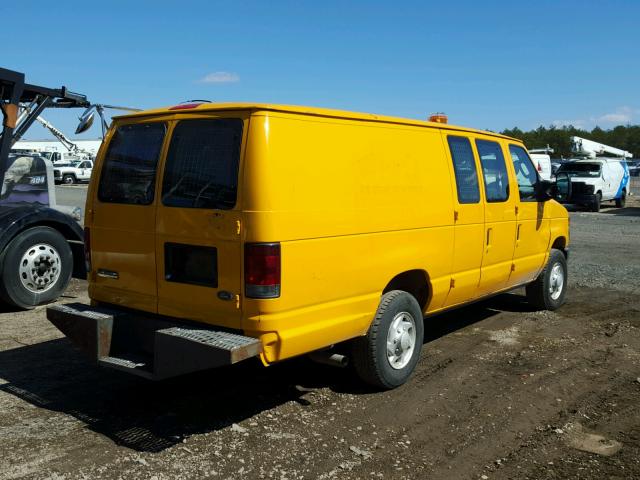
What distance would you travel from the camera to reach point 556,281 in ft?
26.0

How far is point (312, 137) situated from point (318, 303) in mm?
1152

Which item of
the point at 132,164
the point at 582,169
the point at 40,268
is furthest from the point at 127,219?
the point at 582,169

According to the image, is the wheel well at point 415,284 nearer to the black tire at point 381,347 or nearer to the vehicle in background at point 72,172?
the black tire at point 381,347

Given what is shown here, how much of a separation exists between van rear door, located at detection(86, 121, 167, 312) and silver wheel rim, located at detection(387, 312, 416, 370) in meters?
1.88

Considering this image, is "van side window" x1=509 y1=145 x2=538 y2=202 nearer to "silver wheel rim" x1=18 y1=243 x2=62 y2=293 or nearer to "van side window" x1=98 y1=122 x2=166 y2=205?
"van side window" x1=98 y1=122 x2=166 y2=205

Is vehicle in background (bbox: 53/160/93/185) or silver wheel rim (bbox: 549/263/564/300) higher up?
vehicle in background (bbox: 53/160/93/185)

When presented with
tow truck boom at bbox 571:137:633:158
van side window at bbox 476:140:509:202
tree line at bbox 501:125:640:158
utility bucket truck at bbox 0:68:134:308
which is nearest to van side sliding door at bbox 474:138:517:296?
van side window at bbox 476:140:509:202

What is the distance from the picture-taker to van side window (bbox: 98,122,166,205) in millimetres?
4551

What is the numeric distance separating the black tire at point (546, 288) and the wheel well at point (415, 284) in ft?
9.05

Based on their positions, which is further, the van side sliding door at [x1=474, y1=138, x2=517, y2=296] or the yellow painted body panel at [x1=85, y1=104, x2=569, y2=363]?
the van side sliding door at [x1=474, y1=138, x2=517, y2=296]

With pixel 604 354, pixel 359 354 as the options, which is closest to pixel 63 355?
pixel 359 354

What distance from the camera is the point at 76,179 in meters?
44.6

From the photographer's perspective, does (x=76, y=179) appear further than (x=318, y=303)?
Yes

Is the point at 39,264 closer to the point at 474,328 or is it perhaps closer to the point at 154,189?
the point at 154,189
